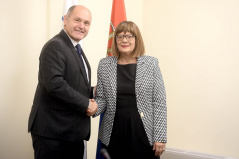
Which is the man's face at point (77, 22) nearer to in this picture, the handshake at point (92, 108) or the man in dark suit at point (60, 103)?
the man in dark suit at point (60, 103)

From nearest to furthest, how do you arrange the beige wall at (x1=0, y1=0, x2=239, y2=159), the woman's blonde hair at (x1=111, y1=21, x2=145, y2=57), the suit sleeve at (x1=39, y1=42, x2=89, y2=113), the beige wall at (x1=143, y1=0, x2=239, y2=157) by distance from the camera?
1. the suit sleeve at (x1=39, y1=42, x2=89, y2=113)
2. the woman's blonde hair at (x1=111, y1=21, x2=145, y2=57)
3. the beige wall at (x1=0, y1=0, x2=239, y2=159)
4. the beige wall at (x1=143, y1=0, x2=239, y2=157)

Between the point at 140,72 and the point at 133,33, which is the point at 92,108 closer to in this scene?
the point at 140,72

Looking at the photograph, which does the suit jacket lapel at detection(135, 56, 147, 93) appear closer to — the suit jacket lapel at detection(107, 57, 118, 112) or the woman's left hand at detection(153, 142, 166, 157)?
the suit jacket lapel at detection(107, 57, 118, 112)

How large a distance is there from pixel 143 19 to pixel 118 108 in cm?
241

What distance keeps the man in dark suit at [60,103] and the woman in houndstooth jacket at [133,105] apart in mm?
172

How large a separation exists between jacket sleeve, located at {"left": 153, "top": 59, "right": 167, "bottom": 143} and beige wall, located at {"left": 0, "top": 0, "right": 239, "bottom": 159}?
55.2 inches

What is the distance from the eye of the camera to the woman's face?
197cm

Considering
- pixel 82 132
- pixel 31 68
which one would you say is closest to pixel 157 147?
pixel 82 132

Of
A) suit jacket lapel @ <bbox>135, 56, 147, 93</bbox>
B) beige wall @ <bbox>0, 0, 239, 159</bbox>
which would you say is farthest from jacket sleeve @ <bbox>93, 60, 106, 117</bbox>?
beige wall @ <bbox>0, 0, 239, 159</bbox>

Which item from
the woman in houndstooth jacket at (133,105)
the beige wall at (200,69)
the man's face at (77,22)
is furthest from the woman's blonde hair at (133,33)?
the beige wall at (200,69)

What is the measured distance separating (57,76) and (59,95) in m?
0.13

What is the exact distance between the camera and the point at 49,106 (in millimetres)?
1788

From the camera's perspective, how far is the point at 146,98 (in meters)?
1.88

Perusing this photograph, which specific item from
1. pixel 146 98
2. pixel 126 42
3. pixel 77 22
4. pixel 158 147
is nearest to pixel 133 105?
pixel 146 98
